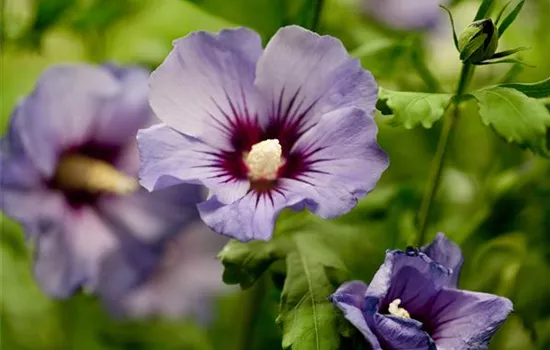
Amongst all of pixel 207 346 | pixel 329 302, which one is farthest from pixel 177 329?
pixel 329 302

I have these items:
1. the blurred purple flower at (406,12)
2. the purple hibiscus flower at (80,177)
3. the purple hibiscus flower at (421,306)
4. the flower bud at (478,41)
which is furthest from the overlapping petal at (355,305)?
the blurred purple flower at (406,12)

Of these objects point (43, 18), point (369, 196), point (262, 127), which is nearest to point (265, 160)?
point (262, 127)

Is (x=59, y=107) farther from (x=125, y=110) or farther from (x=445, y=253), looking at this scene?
(x=445, y=253)

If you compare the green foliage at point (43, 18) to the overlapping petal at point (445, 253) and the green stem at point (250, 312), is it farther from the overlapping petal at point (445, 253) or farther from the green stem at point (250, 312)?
the overlapping petal at point (445, 253)

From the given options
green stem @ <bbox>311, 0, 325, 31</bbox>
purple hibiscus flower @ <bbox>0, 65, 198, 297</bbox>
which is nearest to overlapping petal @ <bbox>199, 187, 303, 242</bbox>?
green stem @ <bbox>311, 0, 325, 31</bbox>

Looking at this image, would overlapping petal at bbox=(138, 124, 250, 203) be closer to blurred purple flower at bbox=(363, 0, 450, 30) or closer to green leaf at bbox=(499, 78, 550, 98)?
green leaf at bbox=(499, 78, 550, 98)

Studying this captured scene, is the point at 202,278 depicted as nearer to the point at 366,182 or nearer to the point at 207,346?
the point at 207,346
